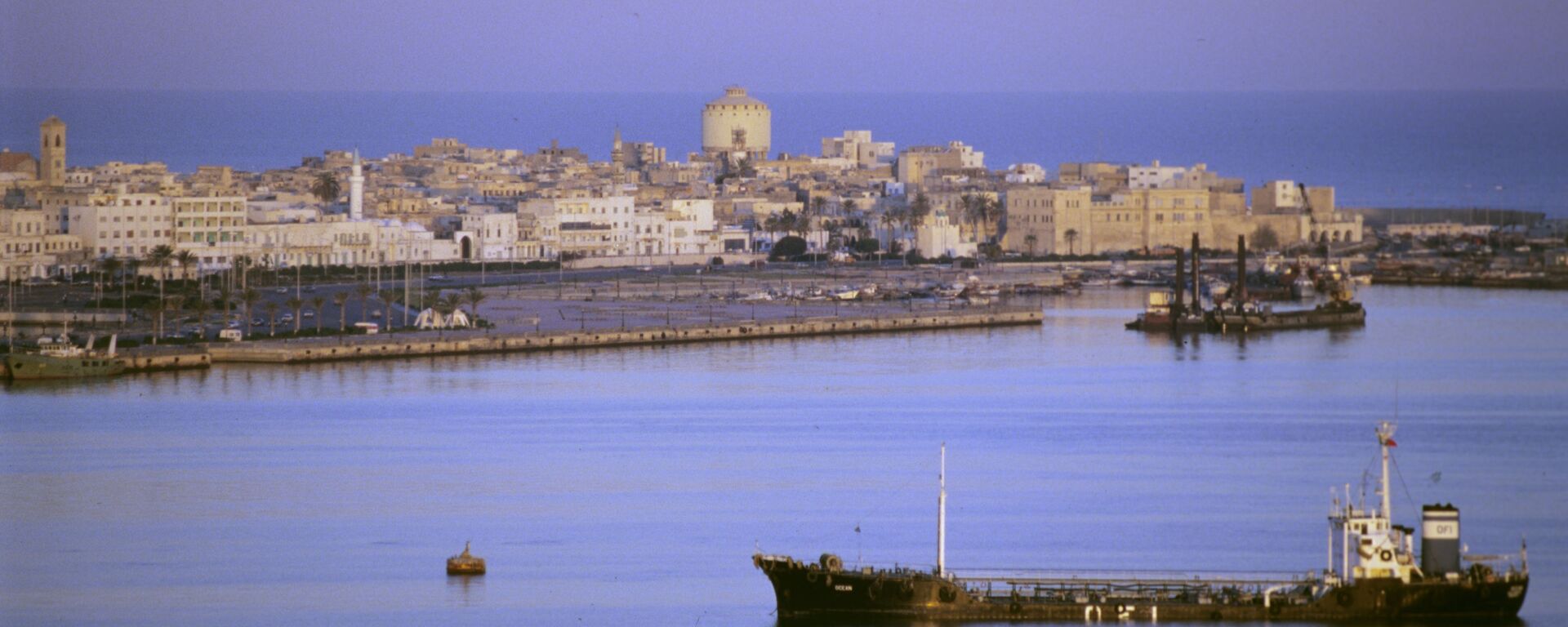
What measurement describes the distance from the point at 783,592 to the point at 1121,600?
1246 millimetres

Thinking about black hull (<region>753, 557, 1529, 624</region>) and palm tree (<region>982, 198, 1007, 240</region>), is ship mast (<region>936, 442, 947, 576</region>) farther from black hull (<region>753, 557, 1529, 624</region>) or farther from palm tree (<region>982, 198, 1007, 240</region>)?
palm tree (<region>982, 198, 1007, 240</region>)

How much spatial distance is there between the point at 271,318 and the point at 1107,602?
14529 millimetres

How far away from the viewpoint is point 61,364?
20.2 meters

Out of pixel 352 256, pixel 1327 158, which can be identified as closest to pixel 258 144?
pixel 1327 158

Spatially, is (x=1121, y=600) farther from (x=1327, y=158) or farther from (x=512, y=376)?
(x=1327, y=158)

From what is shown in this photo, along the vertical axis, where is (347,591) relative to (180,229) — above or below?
below

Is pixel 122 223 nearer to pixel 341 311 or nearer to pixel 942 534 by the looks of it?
pixel 341 311

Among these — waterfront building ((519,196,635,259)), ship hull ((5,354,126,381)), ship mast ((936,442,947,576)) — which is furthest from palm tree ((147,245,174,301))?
ship mast ((936,442,947,576))

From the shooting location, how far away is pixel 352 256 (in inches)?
1294

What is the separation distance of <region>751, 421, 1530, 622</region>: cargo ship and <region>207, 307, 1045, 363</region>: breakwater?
11409 millimetres

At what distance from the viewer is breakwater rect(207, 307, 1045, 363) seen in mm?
21734

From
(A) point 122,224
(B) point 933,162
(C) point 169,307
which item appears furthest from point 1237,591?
(B) point 933,162

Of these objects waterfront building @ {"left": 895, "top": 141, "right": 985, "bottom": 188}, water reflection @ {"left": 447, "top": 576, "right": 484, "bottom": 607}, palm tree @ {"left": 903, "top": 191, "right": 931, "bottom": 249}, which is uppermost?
waterfront building @ {"left": 895, "top": 141, "right": 985, "bottom": 188}

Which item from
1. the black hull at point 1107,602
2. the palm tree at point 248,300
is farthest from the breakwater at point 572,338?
the black hull at point 1107,602
